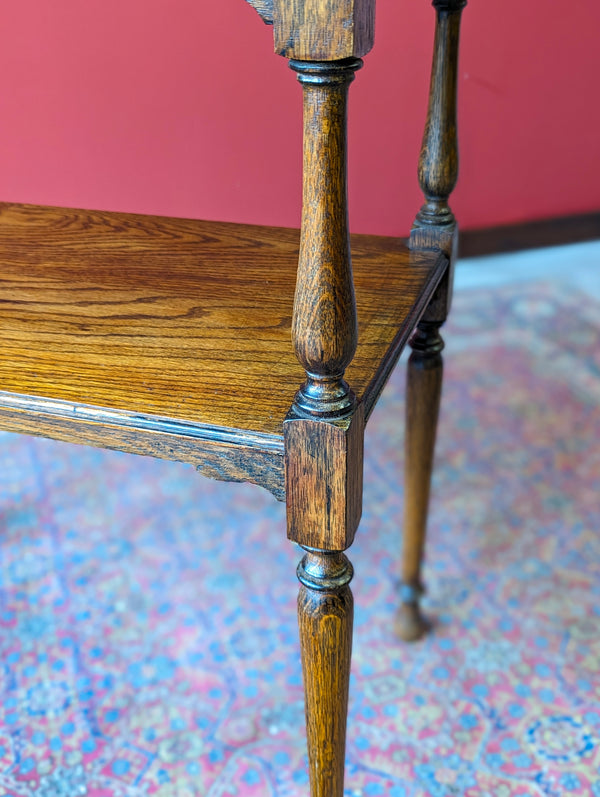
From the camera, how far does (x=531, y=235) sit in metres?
2.29

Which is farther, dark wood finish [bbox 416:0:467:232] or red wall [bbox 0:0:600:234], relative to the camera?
red wall [bbox 0:0:600:234]

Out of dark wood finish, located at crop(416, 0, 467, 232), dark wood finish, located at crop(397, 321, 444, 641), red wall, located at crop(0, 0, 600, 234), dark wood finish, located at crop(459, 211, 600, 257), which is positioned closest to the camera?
dark wood finish, located at crop(416, 0, 467, 232)

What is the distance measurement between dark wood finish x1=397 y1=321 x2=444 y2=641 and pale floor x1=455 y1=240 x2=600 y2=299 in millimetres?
1228

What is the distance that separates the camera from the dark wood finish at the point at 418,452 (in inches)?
40.0

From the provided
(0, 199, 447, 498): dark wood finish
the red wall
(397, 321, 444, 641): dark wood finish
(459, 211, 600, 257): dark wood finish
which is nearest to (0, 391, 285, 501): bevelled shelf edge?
(0, 199, 447, 498): dark wood finish

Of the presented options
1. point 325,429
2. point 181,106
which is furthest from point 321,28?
point 181,106

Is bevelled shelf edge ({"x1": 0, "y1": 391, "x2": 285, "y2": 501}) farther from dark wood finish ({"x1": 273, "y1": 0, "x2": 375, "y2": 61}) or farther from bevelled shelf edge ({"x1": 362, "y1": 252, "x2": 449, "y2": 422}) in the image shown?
dark wood finish ({"x1": 273, "y1": 0, "x2": 375, "y2": 61})

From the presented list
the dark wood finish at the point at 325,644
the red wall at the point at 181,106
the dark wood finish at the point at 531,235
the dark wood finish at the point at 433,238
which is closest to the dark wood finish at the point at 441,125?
the dark wood finish at the point at 433,238

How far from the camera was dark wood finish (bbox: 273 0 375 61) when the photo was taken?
0.49m

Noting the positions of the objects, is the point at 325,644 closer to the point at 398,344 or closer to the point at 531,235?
the point at 398,344

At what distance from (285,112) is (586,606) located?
100 cm

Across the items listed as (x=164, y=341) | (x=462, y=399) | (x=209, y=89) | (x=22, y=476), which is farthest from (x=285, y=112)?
(x=164, y=341)

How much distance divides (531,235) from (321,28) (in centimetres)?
191

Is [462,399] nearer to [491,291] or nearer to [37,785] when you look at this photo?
[491,291]
